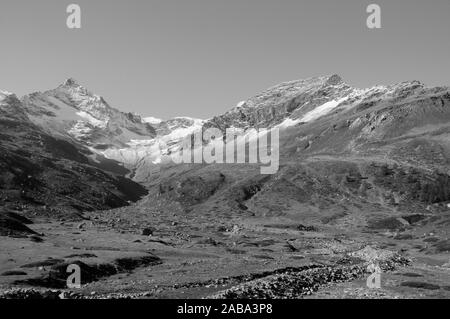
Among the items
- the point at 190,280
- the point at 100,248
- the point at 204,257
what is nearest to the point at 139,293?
the point at 190,280

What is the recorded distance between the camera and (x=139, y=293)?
66438mm

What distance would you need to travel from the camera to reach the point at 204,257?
11600cm

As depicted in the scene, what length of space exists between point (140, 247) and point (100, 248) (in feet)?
32.2
